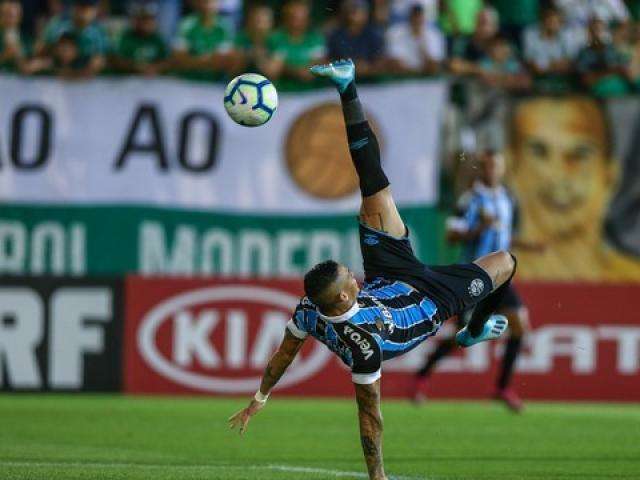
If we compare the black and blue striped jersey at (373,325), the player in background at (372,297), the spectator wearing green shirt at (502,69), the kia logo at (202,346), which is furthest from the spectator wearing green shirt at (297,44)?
the black and blue striped jersey at (373,325)

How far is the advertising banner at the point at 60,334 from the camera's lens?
53.9ft

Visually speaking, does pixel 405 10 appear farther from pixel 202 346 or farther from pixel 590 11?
pixel 202 346

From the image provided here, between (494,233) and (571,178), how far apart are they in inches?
122

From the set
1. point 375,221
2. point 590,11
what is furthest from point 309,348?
point 375,221

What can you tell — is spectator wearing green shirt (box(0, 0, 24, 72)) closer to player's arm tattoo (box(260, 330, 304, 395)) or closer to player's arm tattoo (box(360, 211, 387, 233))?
player's arm tattoo (box(360, 211, 387, 233))

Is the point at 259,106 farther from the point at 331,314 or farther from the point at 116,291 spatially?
the point at 116,291

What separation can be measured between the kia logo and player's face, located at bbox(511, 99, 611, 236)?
133 inches

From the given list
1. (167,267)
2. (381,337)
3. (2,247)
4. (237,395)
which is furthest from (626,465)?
(2,247)

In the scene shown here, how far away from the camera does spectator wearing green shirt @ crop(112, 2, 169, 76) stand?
1788 centimetres

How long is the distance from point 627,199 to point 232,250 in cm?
502

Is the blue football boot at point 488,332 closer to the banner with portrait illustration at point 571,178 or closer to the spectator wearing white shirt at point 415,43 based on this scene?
the banner with portrait illustration at point 571,178

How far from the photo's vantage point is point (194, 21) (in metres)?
18.4

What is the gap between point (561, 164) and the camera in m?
17.8

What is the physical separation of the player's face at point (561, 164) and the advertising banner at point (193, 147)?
3.75 feet
